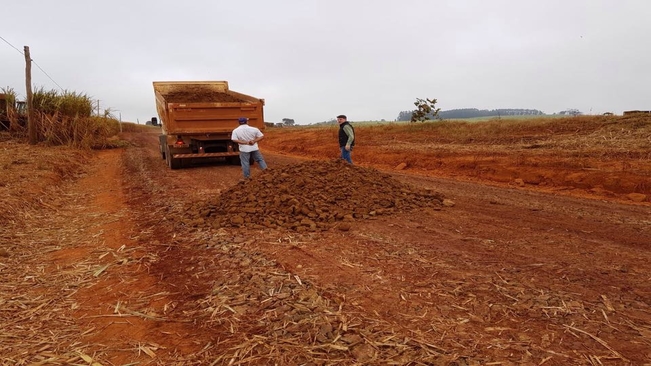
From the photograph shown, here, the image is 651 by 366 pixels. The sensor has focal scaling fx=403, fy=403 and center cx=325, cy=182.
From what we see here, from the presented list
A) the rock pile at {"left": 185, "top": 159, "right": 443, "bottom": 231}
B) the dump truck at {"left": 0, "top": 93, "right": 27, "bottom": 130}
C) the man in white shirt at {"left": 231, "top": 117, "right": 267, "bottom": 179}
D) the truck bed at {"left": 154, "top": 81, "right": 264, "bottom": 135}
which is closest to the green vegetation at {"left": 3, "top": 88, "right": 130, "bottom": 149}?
the dump truck at {"left": 0, "top": 93, "right": 27, "bottom": 130}

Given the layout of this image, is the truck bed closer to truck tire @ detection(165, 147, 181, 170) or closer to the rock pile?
truck tire @ detection(165, 147, 181, 170)

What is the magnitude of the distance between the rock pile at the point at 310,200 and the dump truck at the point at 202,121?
590cm

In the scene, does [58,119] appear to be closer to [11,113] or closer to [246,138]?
[11,113]

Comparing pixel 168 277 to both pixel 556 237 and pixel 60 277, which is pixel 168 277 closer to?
pixel 60 277

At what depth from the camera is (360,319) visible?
301 cm

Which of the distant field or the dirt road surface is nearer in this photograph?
the dirt road surface

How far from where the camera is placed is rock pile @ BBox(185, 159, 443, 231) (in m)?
5.76

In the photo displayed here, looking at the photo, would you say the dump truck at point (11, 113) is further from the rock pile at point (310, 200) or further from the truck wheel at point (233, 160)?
the rock pile at point (310, 200)

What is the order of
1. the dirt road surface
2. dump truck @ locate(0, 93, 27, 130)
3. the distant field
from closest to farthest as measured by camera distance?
the dirt road surface → the distant field → dump truck @ locate(0, 93, 27, 130)

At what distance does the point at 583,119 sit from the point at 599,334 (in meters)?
17.3

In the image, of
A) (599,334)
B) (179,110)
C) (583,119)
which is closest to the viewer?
(599,334)

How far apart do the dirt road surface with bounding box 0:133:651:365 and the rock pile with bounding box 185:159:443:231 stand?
18 cm

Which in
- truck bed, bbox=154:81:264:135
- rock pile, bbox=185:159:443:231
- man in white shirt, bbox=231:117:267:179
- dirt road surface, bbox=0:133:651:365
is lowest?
dirt road surface, bbox=0:133:651:365

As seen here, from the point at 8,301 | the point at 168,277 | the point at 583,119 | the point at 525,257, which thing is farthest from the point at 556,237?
the point at 583,119
